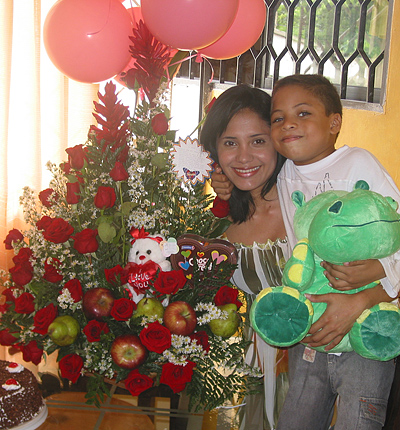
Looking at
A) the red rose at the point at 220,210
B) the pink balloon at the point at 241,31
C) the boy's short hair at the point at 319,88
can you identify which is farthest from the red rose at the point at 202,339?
the pink balloon at the point at 241,31

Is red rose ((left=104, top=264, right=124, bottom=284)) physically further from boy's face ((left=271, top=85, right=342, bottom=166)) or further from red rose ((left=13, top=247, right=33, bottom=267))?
boy's face ((left=271, top=85, right=342, bottom=166))

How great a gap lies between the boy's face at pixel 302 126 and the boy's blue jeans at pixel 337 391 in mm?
509

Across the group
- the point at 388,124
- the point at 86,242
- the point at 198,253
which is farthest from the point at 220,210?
the point at 388,124

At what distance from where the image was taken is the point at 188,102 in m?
2.38

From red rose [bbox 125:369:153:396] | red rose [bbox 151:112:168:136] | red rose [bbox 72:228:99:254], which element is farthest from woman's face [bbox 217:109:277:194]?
red rose [bbox 125:369:153:396]

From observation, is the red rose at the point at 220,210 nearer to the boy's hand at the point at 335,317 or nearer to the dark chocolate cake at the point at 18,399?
the boy's hand at the point at 335,317

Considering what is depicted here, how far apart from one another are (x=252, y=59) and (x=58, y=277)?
5.73 feet

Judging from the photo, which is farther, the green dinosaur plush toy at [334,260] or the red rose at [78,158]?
the red rose at [78,158]

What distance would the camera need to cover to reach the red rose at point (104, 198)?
94 cm

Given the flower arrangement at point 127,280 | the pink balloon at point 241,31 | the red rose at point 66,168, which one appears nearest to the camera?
the flower arrangement at point 127,280

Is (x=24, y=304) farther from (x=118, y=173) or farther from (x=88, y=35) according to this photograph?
(x=88, y=35)

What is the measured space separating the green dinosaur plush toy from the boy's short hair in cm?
34

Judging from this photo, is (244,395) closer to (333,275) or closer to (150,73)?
(333,275)

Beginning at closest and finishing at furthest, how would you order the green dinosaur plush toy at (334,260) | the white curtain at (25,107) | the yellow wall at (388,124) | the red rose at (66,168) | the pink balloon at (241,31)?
the green dinosaur plush toy at (334,260), the red rose at (66,168), the pink balloon at (241,31), the white curtain at (25,107), the yellow wall at (388,124)
